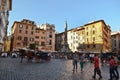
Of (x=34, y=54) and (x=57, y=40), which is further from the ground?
(x=57, y=40)

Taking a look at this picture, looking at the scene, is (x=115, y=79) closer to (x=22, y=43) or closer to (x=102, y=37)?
(x=102, y=37)

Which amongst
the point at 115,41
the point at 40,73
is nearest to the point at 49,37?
the point at 115,41

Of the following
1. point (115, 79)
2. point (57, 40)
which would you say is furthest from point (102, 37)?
point (115, 79)

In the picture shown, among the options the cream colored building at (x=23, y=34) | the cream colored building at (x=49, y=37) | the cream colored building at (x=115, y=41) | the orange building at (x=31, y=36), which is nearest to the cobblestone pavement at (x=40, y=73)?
the orange building at (x=31, y=36)

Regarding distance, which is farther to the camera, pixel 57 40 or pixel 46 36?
pixel 57 40

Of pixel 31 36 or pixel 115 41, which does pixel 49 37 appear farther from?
pixel 115 41

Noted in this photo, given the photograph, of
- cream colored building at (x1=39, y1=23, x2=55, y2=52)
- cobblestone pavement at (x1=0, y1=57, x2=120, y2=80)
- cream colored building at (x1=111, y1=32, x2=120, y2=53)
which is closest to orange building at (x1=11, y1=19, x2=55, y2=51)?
cream colored building at (x1=39, y1=23, x2=55, y2=52)

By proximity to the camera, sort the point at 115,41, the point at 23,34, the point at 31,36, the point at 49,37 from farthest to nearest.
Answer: the point at 115,41
the point at 49,37
the point at 31,36
the point at 23,34

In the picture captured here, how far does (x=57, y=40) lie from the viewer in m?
108

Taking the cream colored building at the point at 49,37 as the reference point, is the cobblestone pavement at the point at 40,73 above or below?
below

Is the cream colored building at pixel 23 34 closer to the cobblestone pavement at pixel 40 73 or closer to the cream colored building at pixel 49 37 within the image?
the cream colored building at pixel 49 37

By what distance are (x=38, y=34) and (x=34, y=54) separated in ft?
192

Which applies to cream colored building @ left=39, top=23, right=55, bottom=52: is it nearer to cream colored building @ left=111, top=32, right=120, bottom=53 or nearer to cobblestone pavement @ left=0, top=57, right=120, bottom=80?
cream colored building @ left=111, top=32, right=120, bottom=53

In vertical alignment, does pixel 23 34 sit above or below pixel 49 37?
above
